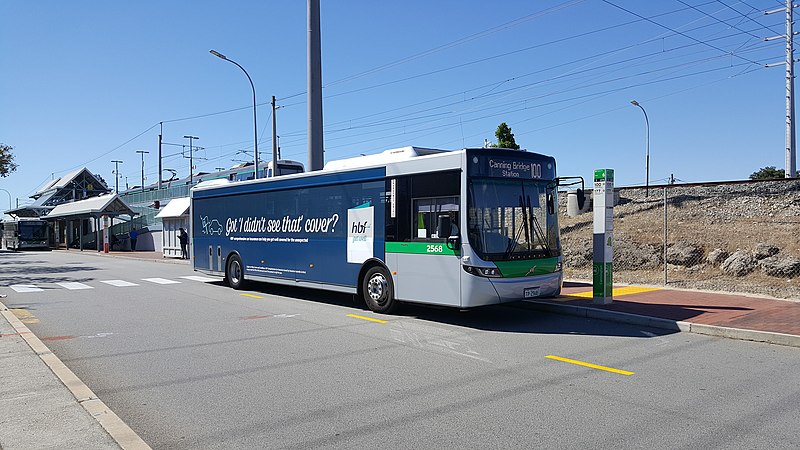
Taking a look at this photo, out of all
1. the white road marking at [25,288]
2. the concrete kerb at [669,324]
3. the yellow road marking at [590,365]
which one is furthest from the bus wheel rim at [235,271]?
the yellow road marking at [590,365]

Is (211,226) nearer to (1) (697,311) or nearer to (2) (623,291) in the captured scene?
(2) (623,291)

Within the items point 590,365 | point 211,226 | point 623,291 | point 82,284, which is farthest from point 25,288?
point 590,365

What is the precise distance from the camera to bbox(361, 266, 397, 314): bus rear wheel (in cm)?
1187

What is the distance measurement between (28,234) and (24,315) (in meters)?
48.7

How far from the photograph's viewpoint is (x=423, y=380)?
7012mm

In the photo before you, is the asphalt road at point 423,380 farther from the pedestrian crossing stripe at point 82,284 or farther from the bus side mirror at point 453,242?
the pedestrian crossing stripe at point 82,284

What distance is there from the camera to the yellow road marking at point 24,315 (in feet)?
38.8

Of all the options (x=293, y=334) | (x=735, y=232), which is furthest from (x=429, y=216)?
(x=735, y=232)

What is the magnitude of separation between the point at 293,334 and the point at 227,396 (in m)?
3.67

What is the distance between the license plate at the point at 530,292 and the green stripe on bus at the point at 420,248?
142 centimetres

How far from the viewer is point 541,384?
6.82 meters

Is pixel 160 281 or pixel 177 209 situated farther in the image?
pixel 177 209

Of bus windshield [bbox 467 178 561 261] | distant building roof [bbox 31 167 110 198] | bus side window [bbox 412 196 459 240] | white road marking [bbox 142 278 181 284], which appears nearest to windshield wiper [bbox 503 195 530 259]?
bus windshield [bbox 467 178 561 261]

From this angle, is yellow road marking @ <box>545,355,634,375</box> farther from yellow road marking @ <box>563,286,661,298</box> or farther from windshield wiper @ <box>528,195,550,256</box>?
yellow road marking @ <box>563,286,661,298</box>
